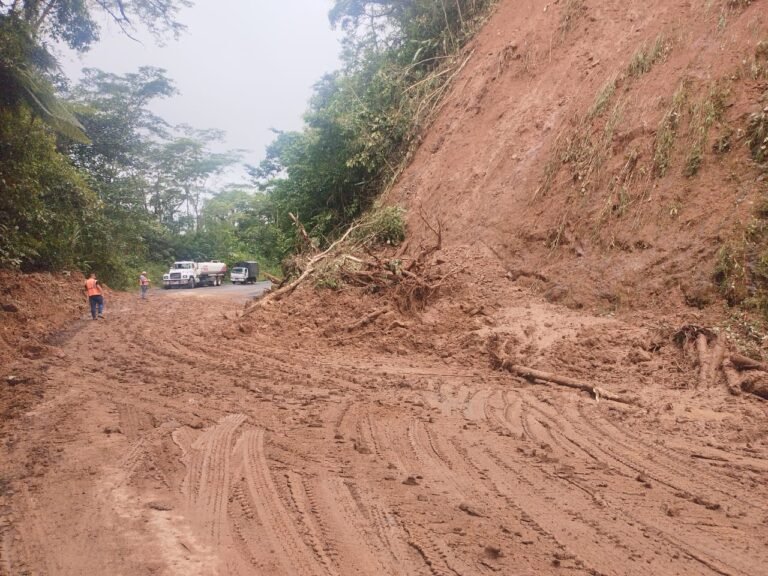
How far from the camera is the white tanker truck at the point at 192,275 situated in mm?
30312

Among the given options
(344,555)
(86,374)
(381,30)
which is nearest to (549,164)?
(86,374)

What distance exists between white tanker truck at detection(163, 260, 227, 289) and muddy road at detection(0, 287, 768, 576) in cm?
2520

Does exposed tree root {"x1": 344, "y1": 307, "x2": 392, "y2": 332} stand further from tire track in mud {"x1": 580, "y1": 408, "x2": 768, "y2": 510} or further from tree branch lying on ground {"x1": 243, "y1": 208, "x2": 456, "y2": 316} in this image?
tire track in mud {"x1": 580, "y1": 408, "x2": 768, "y2": 510}

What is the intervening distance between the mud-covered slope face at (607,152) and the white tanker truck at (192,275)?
783 inches

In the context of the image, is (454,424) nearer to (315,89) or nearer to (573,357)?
(573,357)

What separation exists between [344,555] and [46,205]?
17635 mm

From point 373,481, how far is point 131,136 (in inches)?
1100

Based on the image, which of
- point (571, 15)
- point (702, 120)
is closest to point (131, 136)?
point (571, 15)

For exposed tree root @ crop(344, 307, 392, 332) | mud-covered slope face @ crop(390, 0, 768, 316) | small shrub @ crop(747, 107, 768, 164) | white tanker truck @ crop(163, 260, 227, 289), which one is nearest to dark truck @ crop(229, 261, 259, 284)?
white tanker truck @ crop(163, 260, 227, 289)

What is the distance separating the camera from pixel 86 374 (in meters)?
6.95

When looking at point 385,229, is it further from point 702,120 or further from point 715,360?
point 715,360

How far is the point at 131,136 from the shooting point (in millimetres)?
26719

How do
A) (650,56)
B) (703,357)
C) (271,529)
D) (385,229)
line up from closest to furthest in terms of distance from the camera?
(271,529) < (703,357) < (650,56) < (385,229)

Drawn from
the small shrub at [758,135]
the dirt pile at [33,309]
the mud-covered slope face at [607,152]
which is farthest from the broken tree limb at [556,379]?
the dirt pile at [33,309]
